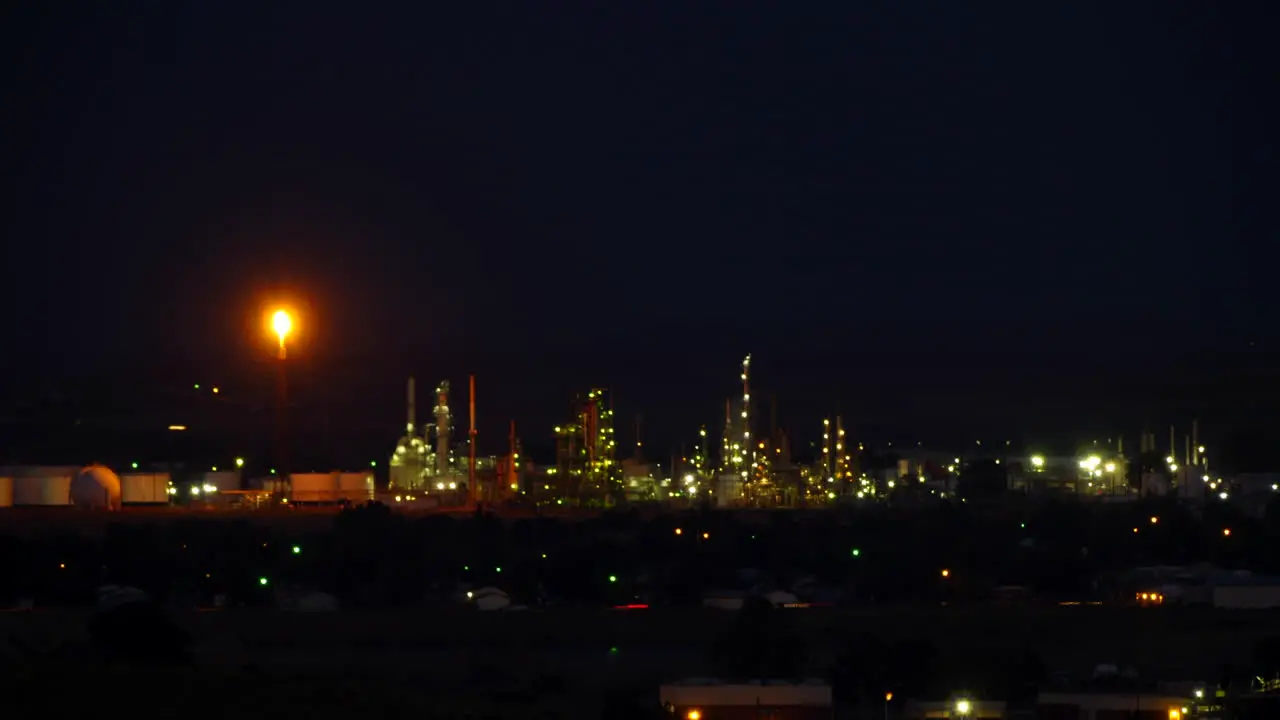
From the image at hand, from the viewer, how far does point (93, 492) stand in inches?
1959

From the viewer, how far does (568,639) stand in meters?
27.6

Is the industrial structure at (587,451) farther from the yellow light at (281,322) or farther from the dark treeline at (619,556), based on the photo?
the yellow light at (281,322)

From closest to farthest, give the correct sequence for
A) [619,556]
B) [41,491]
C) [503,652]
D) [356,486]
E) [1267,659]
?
[1267,659] < [503,652] < [619,556] < [41,491] < [356,486]

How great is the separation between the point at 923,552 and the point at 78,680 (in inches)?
884

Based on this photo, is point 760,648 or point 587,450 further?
point 587,450

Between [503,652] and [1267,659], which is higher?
[1267,659]

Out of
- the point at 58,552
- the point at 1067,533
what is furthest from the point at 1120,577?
the point at 58,552

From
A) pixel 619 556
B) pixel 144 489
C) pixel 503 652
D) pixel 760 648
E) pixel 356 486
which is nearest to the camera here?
pixel 760 648

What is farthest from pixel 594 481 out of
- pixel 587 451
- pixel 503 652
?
pixel 503 652

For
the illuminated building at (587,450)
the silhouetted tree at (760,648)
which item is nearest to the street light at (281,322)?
the silhouetted tree at (760,648)

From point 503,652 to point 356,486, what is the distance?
2842 centimetres

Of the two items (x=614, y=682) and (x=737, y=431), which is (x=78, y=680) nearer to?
(x=614, y=682)

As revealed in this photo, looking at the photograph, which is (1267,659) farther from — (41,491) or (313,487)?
(41,491)

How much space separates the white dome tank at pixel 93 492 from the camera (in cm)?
4959
